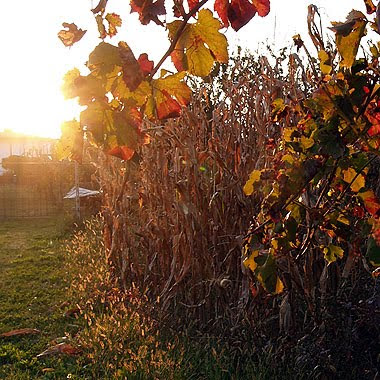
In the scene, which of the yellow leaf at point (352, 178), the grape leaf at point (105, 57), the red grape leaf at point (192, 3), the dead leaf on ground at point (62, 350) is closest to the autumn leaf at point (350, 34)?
the red grape leaf at point (192, 3)

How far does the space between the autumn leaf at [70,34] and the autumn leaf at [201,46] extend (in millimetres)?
176

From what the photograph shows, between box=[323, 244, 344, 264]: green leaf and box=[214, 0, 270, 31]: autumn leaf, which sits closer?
box=[214, 0, 270, 31]: autumn leaf

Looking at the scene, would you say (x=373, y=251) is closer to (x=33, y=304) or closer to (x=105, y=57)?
(x=105, y=57)

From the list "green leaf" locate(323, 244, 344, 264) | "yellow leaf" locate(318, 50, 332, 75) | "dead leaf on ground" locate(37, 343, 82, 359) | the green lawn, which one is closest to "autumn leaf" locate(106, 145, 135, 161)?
"yellow leaf" locate(318, 50, 332, 75)

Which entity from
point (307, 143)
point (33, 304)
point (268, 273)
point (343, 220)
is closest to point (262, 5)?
point (307, 143)

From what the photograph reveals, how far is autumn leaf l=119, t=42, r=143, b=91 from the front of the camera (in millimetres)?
844

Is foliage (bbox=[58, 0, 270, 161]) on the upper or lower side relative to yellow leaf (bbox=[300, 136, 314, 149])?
upper

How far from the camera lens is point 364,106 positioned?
1.19 meters

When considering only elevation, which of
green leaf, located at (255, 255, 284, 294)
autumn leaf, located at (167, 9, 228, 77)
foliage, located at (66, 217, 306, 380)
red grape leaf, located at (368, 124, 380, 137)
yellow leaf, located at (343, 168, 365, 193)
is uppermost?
autumn leaf, located at (167, 9, 228, 77)

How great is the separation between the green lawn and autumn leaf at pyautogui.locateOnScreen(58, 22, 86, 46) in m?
2.77

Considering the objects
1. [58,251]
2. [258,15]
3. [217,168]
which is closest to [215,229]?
[217,168]

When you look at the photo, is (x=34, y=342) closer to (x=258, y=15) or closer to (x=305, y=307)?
(x=305, y=307)

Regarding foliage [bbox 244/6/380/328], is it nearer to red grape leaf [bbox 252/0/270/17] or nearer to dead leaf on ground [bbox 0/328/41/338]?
red grape leaf [bbox 252/0/270/17]

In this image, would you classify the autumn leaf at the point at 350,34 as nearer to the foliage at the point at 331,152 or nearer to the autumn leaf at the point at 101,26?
the foliage at the point at 331,152
